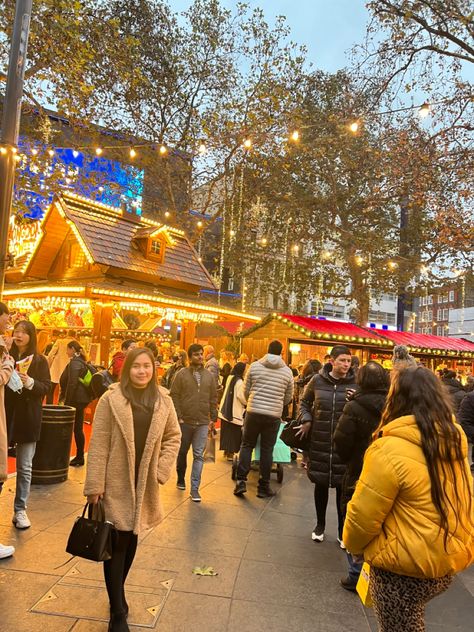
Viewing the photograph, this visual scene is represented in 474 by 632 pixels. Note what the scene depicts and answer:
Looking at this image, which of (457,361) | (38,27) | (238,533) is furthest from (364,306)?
(238,533)

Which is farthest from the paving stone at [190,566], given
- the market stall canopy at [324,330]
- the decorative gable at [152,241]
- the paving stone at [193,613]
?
the decorative gable at [152,241]

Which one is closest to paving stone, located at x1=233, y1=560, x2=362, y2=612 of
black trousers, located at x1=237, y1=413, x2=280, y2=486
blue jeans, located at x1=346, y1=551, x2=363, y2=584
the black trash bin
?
blue jeans, located at x1=346, y1=551, x2=363, y2=584

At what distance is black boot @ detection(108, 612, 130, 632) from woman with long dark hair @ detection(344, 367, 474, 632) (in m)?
1.67

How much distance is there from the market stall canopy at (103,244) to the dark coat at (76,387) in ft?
22.1

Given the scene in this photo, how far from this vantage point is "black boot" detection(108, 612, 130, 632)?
3.09m

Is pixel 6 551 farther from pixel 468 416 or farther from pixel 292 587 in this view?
pixel 468 416

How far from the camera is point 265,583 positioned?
161 inches

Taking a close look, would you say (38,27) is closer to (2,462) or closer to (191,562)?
(2,462)

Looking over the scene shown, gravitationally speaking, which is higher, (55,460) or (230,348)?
(230,348)

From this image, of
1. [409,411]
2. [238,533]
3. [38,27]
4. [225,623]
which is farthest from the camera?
[38,27]

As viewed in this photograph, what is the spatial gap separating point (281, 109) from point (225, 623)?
19.3m

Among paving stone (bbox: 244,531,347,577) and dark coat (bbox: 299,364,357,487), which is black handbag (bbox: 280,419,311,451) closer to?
dark coat (bbox: 299,364,357,487)

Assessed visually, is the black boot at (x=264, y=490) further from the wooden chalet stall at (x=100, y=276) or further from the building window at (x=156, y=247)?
the building window at (x=156, y=247)

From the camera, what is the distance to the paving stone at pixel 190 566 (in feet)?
12.8
